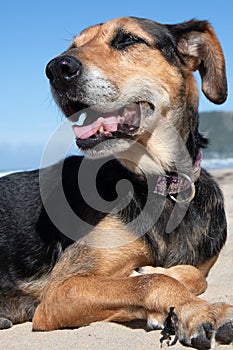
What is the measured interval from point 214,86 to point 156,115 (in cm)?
66

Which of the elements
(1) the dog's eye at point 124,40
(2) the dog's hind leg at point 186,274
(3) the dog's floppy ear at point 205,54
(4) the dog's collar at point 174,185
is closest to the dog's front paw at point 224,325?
(2) the dog's hind leg at point 186,274

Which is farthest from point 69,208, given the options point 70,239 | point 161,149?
point 161,149

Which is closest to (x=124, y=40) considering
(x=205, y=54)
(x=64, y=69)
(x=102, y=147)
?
(x=205, y=54)

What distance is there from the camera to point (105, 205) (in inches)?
191

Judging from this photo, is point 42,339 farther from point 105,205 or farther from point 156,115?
point 156,115

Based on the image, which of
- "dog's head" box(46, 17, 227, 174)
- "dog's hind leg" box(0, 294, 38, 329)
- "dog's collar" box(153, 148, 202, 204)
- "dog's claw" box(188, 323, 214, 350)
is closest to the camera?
"dog's claw" box(188, 323, 214, 350)

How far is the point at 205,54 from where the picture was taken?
5.43 m

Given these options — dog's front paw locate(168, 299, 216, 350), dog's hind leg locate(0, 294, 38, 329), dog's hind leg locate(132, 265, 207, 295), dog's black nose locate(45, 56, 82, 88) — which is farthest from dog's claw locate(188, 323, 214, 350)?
dog's black nose locate(45, 56, 82, 88)

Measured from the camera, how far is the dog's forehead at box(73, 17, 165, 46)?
5250mm

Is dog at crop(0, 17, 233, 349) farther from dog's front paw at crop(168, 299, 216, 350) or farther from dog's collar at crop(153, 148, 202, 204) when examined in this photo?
dog's front paw at crop(168, 299, 216, 350)

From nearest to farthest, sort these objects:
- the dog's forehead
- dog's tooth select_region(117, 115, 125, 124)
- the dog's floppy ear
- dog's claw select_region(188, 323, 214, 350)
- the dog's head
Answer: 1. dog's claw select_region(188, 323, 214, 350)
2. the dog's head
3. dog's tooth select_region(117, 115, 125, 124)
4. the dog's forehead
5. the dog's floppy ear

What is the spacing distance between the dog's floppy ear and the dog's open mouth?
29.9 inches

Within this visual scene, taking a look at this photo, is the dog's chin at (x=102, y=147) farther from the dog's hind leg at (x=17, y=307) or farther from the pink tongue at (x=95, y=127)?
the dog's hind leg at (x=17, y=307)

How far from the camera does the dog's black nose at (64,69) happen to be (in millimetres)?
4520
